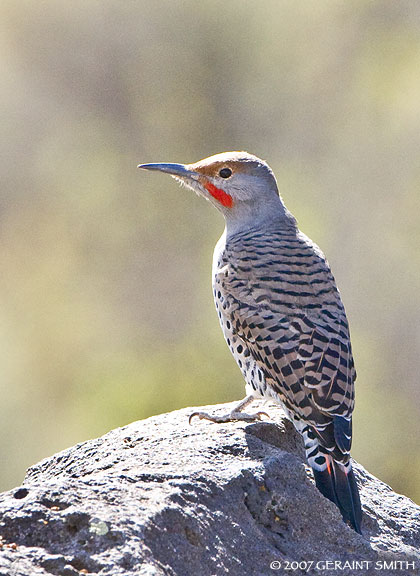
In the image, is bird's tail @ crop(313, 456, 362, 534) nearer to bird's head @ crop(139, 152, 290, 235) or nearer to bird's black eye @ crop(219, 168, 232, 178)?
bird's head @ crop(139, 152, 290, 235)

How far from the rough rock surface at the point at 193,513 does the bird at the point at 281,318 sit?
0.51ft

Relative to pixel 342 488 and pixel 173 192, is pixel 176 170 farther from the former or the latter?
pixel 173 192

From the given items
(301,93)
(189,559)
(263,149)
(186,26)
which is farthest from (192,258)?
(189,559)

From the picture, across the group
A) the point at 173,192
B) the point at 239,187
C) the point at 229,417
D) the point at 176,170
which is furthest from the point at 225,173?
the point at 173,192

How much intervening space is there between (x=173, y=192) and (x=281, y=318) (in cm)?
1241

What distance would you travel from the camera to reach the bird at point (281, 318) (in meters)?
4.85

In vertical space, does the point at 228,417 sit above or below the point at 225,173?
below

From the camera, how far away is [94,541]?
3.46 m

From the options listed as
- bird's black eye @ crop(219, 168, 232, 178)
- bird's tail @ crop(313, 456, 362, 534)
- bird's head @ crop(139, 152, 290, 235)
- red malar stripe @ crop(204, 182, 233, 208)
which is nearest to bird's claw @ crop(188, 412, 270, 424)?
bird's tail @ crop(313, 456, 362, 534)

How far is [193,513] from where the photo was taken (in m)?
3.79

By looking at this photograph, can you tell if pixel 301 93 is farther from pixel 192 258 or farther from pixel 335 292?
pixel 335 292

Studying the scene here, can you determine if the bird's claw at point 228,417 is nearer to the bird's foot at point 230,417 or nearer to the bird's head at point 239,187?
the bird's foot at point 230,417

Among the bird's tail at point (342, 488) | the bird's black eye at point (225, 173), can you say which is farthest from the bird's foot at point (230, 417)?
the bird's black eye at point (225, 173)

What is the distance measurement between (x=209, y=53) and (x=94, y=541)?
645 inches
